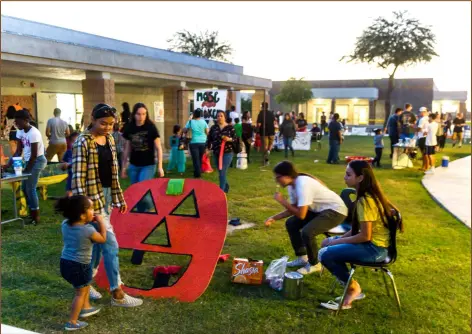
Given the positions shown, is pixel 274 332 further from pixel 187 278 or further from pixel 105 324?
pixel 105 324

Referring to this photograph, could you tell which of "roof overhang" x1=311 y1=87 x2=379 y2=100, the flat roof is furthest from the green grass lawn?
"roof overhang" x1=311 y1=87 x2=379 y2=100

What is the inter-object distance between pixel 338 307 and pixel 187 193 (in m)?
1.83

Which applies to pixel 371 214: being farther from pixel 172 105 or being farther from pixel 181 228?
pixel 172 105

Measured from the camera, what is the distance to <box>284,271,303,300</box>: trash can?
4207mm

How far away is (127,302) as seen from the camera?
3.99 metres

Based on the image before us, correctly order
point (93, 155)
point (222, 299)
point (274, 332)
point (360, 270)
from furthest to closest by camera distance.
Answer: point (360, 270), point (222, 299), point (93, 155), point (274, 332)

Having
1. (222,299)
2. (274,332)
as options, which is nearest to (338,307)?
(274,332)

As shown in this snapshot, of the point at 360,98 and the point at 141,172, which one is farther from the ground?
the point at 360,98

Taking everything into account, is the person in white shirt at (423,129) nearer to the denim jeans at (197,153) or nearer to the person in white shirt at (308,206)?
the denim jeans at (197,153)

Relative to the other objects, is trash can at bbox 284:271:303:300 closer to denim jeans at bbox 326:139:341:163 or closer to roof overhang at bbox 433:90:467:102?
denim jeans at bbox 326:139:341:163

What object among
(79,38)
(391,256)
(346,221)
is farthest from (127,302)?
(79,38)

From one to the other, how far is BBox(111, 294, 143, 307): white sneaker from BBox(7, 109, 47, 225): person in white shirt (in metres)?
3.32

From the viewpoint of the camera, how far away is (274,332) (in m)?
3.58

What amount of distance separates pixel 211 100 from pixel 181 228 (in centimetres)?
832
